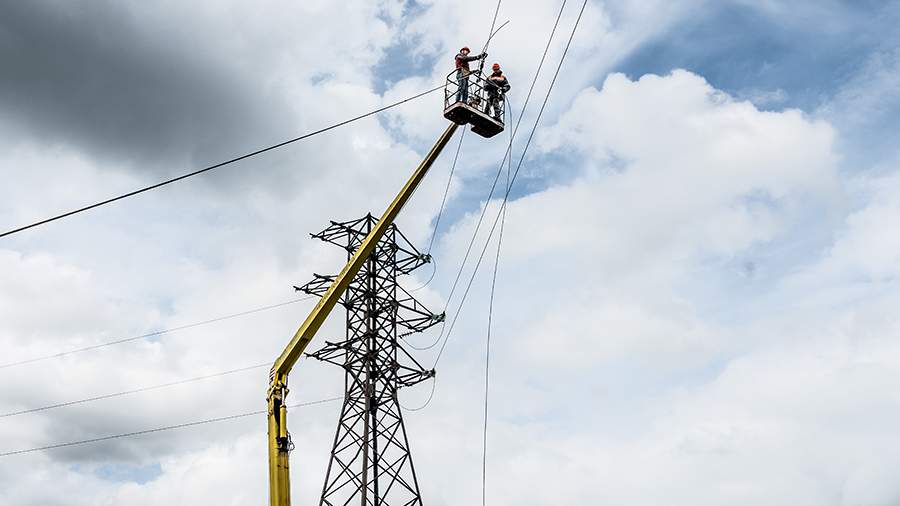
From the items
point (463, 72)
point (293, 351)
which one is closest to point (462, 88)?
point (463, 72)

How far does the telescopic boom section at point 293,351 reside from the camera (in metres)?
21.8

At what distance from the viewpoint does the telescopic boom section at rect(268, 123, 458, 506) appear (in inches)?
859

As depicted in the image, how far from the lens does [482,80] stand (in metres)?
23.5

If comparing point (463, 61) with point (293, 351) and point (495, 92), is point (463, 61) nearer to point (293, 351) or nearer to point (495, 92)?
point (495, 92)

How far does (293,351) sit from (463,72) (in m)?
9.28

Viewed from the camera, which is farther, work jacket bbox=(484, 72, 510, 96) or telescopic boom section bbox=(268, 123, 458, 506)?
work jacket bbox=(484, 72, 510, 96)

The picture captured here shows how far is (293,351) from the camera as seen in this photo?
2408 centimetres

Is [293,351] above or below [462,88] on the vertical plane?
below

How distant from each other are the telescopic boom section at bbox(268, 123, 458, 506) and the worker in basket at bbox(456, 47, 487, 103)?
145 centimetres

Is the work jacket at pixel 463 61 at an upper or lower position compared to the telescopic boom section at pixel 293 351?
upper

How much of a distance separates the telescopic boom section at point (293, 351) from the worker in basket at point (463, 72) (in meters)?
1.45

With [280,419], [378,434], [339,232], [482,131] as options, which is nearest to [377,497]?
[378,434]

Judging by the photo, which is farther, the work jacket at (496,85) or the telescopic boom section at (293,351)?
the work jacket at (496,85)

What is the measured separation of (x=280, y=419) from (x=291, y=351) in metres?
2.09
